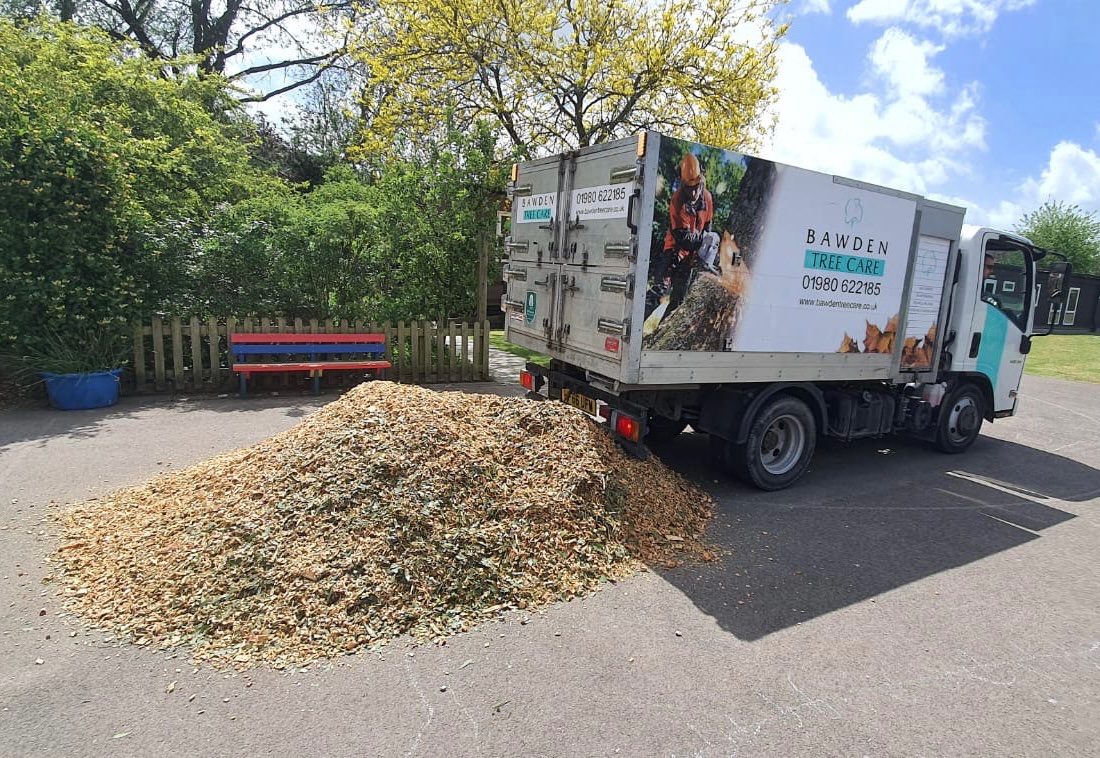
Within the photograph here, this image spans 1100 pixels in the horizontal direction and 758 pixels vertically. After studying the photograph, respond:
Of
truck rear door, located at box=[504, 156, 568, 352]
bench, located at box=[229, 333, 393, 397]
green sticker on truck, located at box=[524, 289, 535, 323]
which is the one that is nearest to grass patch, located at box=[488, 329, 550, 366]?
bench, located at box=[229, 333, 393, 397]

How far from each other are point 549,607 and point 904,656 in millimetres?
2061

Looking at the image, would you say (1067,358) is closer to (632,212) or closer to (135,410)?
(632,212)

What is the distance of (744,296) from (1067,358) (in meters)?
21.3

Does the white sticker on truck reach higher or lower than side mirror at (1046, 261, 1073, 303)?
higher

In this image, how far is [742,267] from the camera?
16.8 ft

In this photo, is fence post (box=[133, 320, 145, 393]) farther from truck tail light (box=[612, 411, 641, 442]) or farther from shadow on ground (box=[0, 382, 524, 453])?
truck tail light (box=[612, 411, 641, 442])

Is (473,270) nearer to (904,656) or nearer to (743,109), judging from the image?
(743,109)

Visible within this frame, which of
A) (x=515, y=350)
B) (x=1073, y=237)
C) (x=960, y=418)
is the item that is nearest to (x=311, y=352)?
(x=515, y=350)

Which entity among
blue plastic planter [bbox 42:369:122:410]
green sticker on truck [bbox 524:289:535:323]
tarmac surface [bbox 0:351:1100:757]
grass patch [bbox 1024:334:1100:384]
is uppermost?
green sticker on truck [bbox 524:289:535:323]

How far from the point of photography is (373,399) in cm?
501

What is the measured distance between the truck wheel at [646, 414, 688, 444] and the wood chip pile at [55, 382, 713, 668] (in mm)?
1607

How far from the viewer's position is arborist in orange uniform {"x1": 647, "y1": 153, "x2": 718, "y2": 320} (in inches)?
187

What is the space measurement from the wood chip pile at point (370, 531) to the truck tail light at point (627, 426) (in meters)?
0.19

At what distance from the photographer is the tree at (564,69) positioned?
12102 mm
